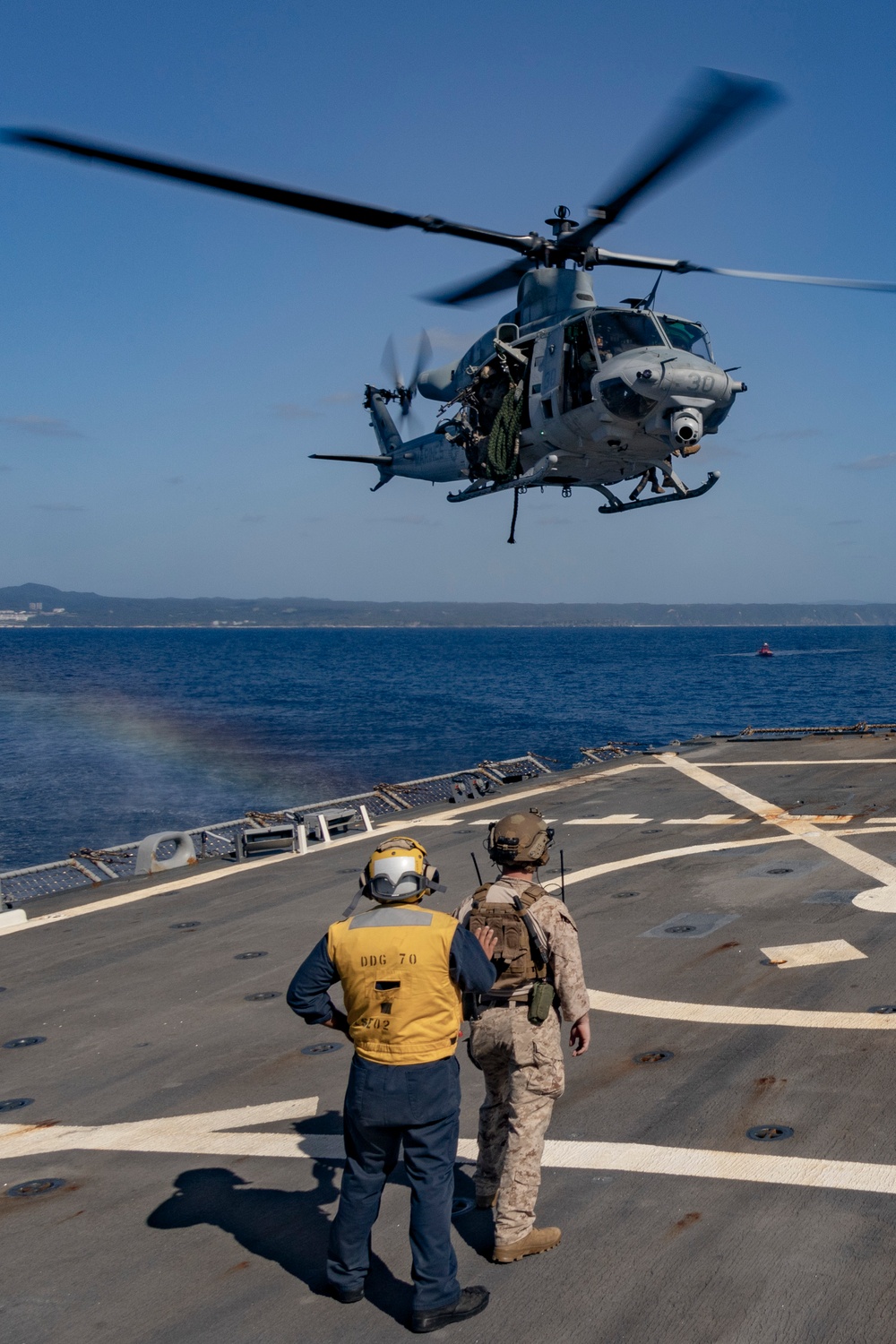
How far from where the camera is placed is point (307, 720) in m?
77.8

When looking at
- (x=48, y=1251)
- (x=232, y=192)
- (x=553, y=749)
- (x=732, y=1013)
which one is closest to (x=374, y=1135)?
(x=48, y=1251)

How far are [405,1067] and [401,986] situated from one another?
35cm

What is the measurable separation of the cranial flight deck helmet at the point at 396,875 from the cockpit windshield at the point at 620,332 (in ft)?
46.9

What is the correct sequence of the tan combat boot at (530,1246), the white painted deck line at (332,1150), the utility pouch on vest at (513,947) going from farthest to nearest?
1. the white painted deck line at (332,1150)
2. the utility pouch on vest at (513,947)
3. the tan combat boot at (530,1246)

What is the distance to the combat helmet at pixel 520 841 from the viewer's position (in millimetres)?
5418

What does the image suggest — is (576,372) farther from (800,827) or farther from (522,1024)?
(522,1024)

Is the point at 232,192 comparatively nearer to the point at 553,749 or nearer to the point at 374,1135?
the point at 374,1135

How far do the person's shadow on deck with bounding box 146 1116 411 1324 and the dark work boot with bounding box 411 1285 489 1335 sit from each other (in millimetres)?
163

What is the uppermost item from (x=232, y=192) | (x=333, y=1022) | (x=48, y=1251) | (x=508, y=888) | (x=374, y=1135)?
(x=232, y=192)

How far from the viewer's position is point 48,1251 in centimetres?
548

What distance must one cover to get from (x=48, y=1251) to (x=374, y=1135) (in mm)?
2158

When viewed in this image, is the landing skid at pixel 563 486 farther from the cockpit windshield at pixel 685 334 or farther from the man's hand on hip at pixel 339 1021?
the man's hand on hip at pixel 339 1021

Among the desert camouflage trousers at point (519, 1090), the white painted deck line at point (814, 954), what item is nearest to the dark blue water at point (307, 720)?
the white painted deck line at point (814, 954)

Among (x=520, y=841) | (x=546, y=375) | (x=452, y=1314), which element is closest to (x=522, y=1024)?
(x=520, y=841)
